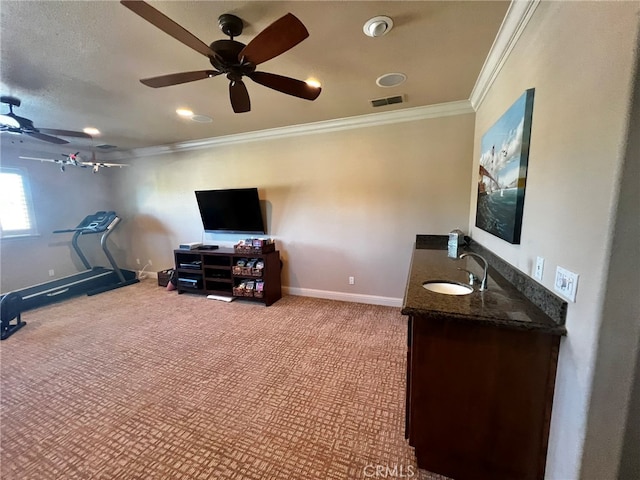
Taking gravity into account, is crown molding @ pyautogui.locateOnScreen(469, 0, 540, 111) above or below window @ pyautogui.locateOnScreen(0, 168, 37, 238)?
above

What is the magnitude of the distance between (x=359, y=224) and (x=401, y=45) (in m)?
2.12

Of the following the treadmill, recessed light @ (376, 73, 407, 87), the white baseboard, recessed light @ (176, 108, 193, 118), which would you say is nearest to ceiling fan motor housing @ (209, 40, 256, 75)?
recessed light @ (376, 73, 407, 87)

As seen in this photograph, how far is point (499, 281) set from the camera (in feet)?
5.38

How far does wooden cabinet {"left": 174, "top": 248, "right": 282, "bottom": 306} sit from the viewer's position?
3.74m

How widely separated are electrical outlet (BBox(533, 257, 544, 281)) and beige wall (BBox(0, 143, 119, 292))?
21.5ft

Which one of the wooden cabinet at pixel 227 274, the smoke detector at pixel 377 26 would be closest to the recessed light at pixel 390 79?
the smoke detector at pixel 377 26

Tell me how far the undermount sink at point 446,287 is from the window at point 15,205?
633cm

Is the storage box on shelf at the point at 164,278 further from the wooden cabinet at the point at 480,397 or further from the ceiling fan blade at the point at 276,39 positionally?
the wooden cabinet at the point at 480,397

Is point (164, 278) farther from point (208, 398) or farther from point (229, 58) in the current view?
point (229, 58)

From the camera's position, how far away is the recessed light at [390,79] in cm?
223

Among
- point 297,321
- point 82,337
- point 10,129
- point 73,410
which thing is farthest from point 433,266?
point 10,129

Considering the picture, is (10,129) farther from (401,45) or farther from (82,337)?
(401,45)

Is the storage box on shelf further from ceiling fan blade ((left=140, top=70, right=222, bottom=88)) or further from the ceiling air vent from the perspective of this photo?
the ceiling air vent

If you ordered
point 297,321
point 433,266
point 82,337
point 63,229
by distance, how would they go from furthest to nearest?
point 63,229 → point 297,321 → point 82,337 → point 433,266
